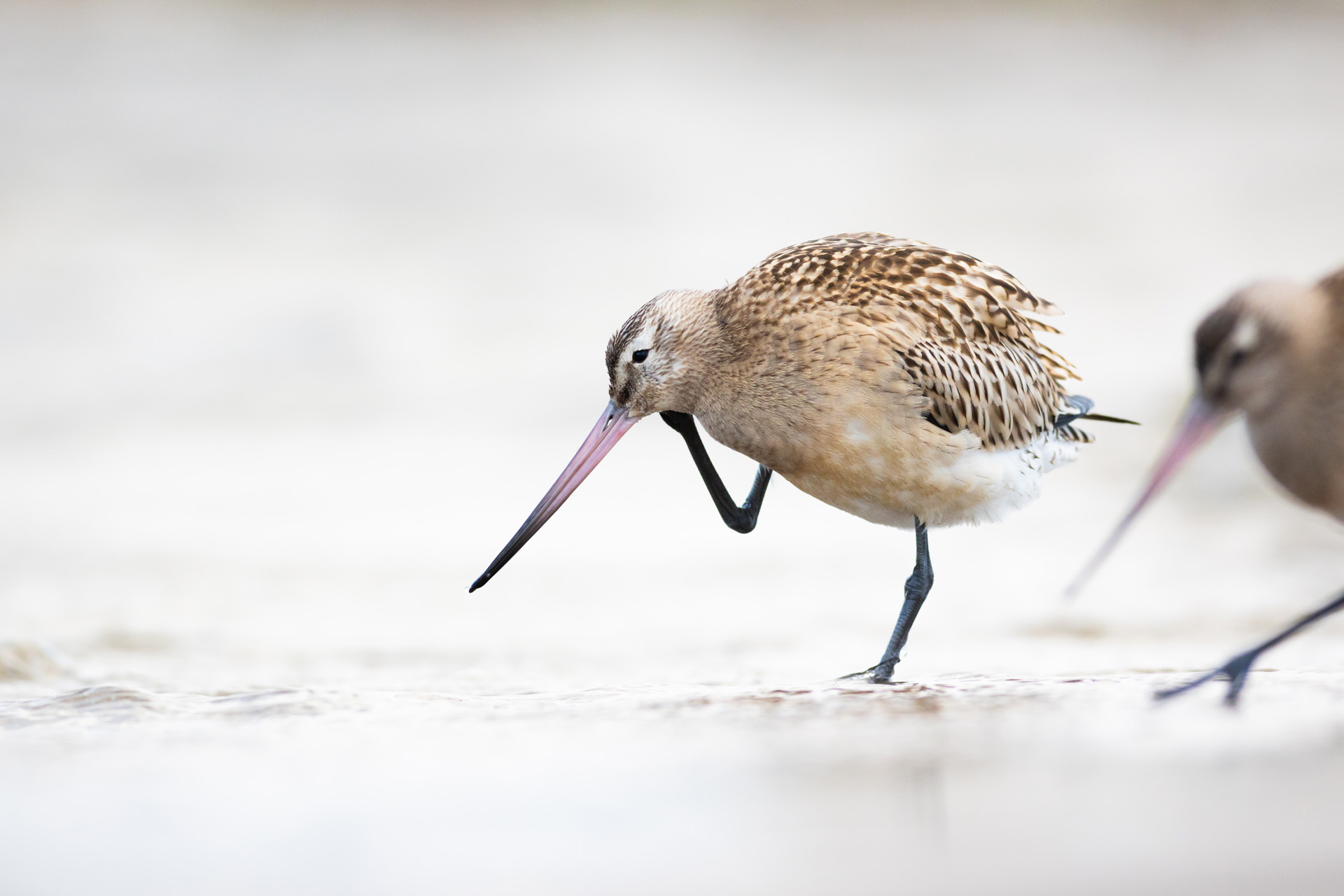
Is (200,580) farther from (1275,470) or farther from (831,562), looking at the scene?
(1275,470)

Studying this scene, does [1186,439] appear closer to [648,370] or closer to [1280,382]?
[1280,382]

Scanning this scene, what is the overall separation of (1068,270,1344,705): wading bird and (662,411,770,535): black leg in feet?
7.02

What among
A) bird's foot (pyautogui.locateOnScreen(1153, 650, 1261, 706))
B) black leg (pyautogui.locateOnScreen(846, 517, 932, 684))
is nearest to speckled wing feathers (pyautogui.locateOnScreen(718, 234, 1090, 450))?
black leg (pyautogui.locateOnScreen(846, 517, 932, 684))

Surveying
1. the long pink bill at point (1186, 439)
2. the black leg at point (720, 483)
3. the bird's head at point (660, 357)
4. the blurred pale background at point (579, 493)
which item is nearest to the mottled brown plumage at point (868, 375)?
the bird's head at point (660, 357)

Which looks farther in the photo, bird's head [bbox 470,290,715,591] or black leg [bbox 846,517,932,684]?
bird's head [bbox 470,290,715,591]

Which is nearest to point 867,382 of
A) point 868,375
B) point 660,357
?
point 868,375

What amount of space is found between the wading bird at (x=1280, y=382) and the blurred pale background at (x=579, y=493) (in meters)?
0.63

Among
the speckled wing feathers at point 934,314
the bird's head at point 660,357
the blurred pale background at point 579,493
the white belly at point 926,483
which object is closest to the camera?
the blurred pale background at point 579,493

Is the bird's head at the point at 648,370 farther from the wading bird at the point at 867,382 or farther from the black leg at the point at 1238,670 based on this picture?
the black leg at the point at 1238,670

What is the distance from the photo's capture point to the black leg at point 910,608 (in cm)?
463

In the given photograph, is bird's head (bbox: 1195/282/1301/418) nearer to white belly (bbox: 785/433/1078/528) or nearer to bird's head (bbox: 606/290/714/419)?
white belly (bbox: 785/433/1078/528)

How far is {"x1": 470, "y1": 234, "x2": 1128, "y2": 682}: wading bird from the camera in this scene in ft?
15.0

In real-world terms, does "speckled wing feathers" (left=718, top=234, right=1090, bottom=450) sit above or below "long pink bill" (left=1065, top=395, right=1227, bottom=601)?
above

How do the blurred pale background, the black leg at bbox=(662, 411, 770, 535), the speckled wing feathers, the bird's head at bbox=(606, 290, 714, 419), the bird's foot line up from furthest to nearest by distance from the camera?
the black leg at bbox=(662, 411, 770, 535) → the bird's head at bbox=(606, 290, 714, 419) → the speckled wing feathers → the bird's foot → the blurred pale background
